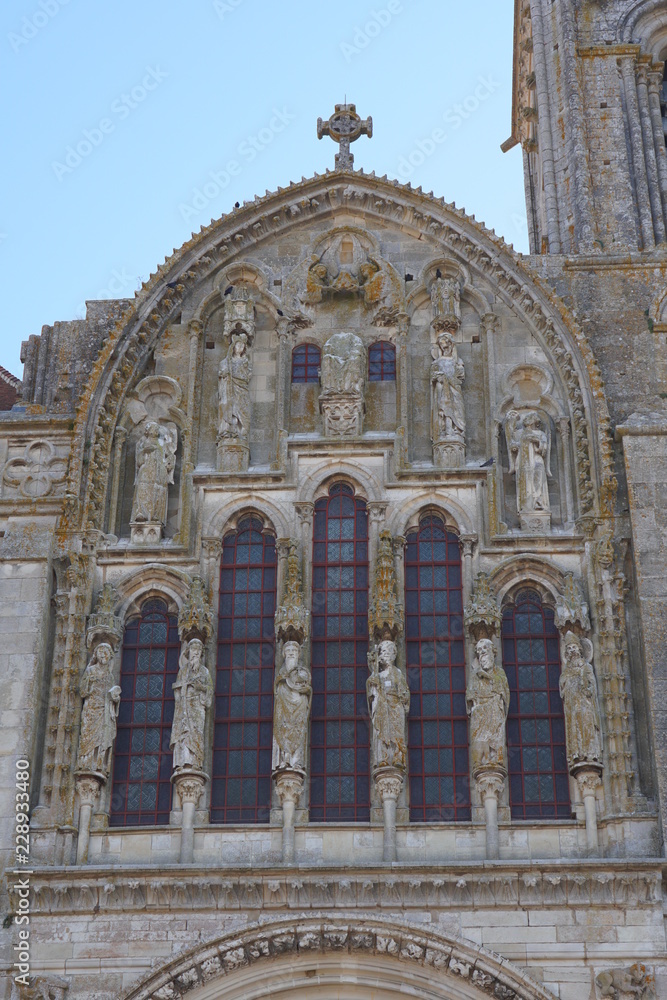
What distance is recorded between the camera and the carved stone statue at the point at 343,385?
83.0ft

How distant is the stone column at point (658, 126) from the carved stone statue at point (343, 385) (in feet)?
21.1

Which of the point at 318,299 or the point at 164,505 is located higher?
the point at 318,299

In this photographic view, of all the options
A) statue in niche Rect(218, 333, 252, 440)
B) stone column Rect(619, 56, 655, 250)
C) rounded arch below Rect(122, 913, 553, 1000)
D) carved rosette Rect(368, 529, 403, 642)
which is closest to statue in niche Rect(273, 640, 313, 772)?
carved rosette Rect(368, 529, 403, 642)

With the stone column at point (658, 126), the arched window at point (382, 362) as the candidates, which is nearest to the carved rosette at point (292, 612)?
the arched window at point (382, 362)

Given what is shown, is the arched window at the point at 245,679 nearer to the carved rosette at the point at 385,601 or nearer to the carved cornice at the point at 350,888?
the carved cornice at the point at 350,888

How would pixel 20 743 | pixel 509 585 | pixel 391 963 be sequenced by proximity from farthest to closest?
1. pixel 509 585
2. pixel 20 743
3. pixel 391 963

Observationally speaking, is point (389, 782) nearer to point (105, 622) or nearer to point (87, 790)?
point (87, 790)

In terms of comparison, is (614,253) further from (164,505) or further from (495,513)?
(164,505)

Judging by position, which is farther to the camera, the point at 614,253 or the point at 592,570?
the point at 614,253

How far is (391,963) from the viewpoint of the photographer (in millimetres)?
20906

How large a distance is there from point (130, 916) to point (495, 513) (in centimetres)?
738

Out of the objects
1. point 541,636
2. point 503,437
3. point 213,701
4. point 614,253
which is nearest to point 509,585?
point 541,636

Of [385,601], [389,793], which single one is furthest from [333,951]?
[385,601]

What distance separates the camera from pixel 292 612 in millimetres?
23391
